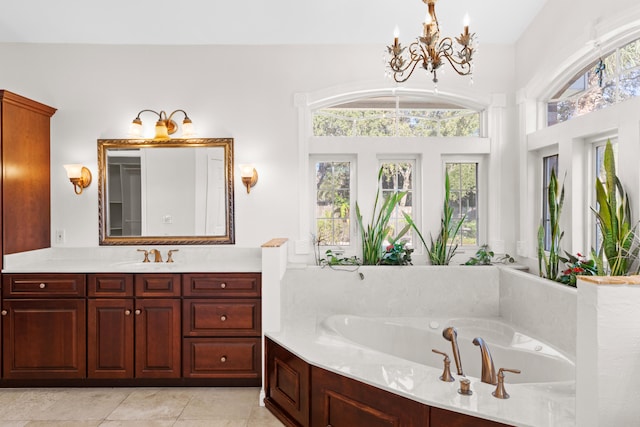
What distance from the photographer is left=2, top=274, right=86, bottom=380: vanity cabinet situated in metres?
3.29

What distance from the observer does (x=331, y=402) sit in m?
2.40

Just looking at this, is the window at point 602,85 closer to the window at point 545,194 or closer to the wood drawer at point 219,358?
the window at point 545,194

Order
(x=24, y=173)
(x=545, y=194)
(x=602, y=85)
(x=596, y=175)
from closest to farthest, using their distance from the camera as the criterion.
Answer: (x=602, y=85) < (x=596, y=175) < (x=24, y=173) < (x=545, y=194)

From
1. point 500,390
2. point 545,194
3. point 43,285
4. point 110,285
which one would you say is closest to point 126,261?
point 110,285

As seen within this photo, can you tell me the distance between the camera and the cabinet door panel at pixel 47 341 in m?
3.29

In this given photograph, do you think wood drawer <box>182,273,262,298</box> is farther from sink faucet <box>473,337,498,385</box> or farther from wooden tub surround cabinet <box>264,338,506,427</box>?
sink faucet <box>473,337,498,385</box>

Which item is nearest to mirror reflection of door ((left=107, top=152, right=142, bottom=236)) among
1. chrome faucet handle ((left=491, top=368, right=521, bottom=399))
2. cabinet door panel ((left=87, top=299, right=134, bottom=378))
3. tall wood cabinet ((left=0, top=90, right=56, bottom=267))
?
tall wood cabinet ((left=0, top=90, right=56, bottom=267))

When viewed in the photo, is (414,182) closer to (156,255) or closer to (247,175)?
(247,175)

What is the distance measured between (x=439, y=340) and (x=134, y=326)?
7.33 feet

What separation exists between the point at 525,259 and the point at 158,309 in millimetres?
2961

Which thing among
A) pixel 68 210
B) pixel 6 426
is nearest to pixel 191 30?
pixel 68 210

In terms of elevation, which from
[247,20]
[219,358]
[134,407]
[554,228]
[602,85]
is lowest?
[134,407]

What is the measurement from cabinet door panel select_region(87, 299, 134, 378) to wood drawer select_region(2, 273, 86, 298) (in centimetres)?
16

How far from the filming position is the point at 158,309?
329cm
